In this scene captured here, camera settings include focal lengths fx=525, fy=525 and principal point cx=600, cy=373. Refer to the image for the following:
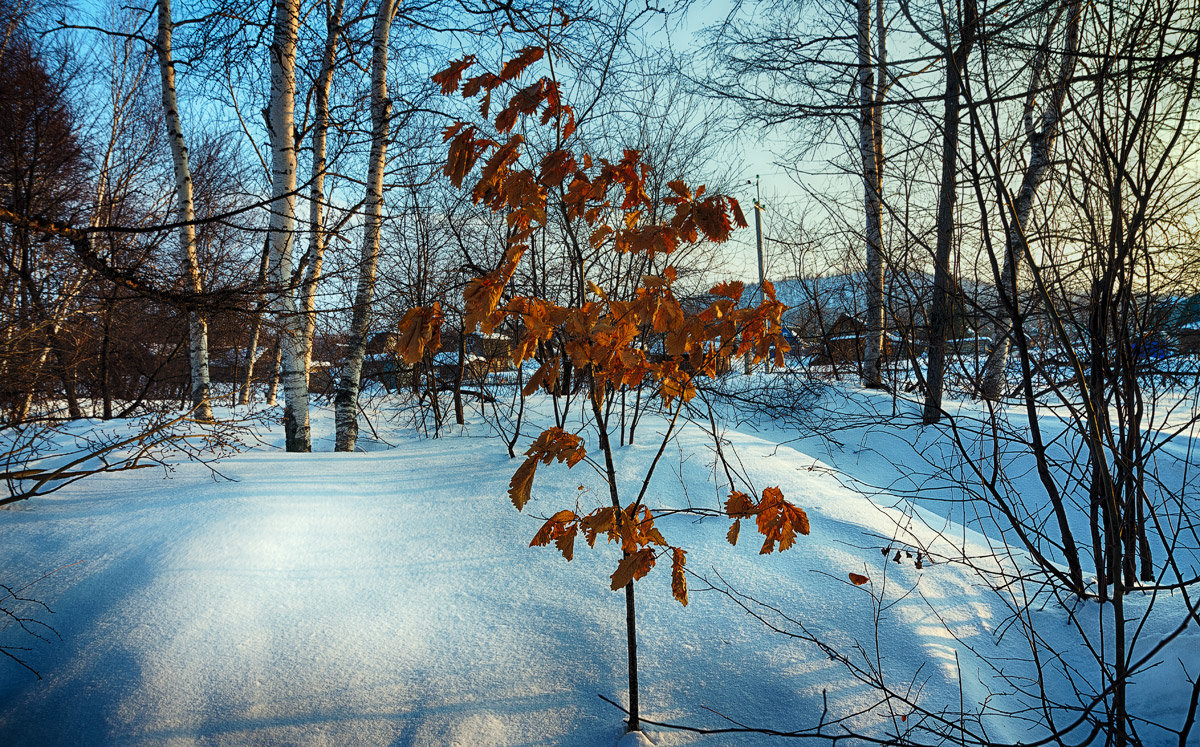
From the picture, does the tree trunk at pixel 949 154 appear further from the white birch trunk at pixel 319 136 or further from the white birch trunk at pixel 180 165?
the white birch trunk at pixel 180 165

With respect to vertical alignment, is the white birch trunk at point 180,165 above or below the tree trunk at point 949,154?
above

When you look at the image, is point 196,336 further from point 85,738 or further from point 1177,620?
point 1177,620

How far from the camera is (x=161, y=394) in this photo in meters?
11.3

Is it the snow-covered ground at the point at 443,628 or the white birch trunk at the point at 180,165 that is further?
the white birch trunk at the point at 180,165

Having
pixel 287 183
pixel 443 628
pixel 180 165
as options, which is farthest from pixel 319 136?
pixel 443 628

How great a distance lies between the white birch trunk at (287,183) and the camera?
4289 mm

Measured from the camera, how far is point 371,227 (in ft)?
16.1

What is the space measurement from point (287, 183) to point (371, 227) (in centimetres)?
73

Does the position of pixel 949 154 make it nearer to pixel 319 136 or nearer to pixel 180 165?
pixel 319 136

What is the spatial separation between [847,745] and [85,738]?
230cm

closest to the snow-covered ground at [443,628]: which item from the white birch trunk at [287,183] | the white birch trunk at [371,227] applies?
the white birch trunk at [287,183]

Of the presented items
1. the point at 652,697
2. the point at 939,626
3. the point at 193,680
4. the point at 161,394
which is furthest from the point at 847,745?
the point at 161,394

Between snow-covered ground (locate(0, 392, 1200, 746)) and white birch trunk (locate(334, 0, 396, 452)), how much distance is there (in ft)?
7.00

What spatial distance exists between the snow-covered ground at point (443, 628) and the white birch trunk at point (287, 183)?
1.91 m
